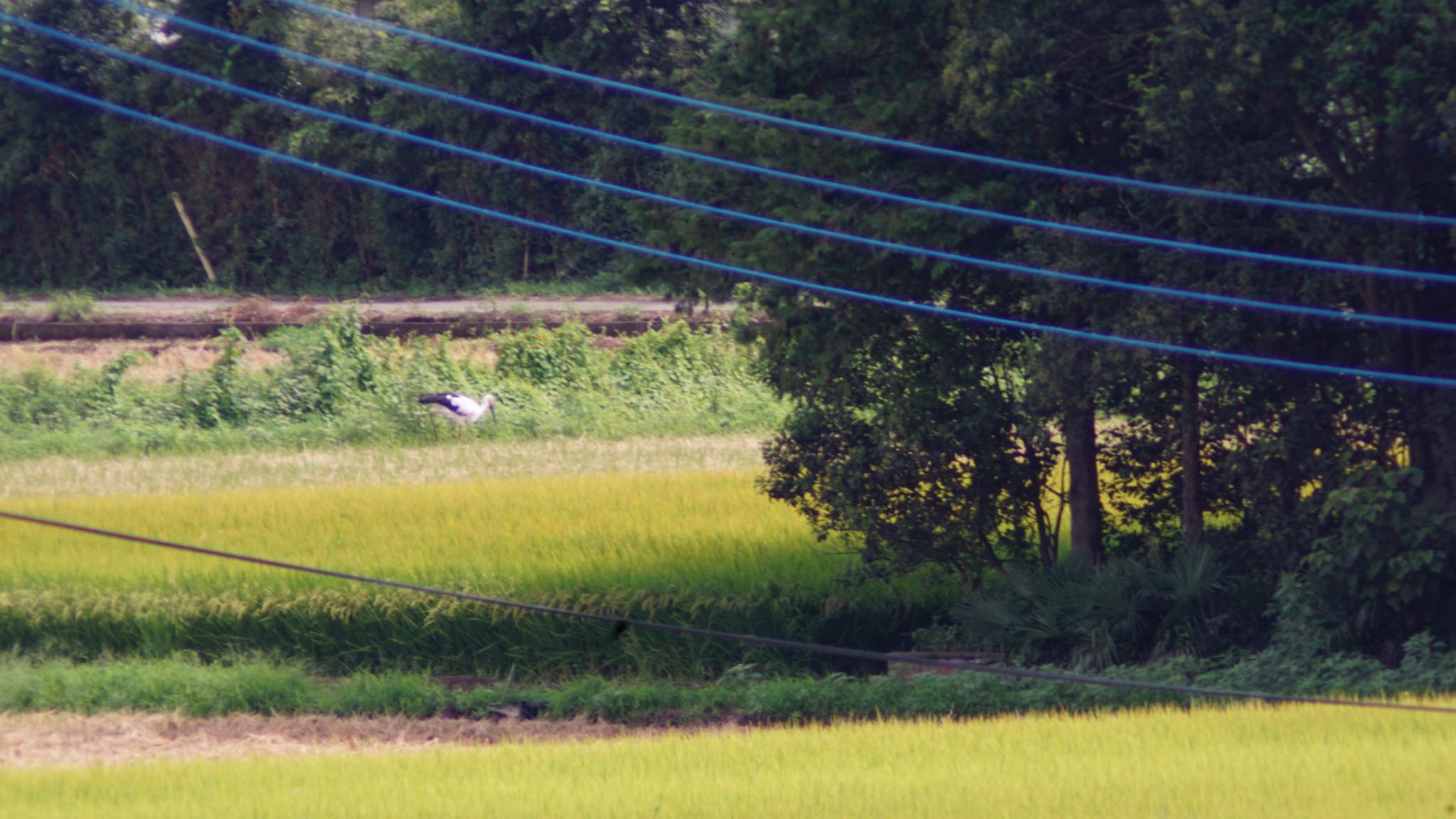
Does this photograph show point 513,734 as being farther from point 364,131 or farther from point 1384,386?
point 364,131

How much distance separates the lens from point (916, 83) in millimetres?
9523

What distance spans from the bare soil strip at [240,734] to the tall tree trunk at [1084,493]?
10.0ft

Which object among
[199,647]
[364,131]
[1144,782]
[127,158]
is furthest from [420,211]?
[1144,782]

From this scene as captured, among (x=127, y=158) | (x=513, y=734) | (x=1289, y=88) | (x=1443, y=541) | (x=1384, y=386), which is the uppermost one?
(x=127, y=158)

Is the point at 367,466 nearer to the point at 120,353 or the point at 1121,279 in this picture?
the point at 120,353

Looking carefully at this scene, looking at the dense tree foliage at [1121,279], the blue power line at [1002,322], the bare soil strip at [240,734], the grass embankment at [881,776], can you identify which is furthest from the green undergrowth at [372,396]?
the grass embankment at [881,776]

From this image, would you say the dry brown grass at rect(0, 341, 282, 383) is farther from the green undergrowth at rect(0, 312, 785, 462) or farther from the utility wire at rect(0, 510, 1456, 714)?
the utility wire at rect(0, 510, 1456, 714)

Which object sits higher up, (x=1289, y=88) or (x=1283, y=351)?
(x=1289, y=88)

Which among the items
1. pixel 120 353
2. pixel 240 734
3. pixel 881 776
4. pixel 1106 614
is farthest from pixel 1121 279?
pixel 120 353

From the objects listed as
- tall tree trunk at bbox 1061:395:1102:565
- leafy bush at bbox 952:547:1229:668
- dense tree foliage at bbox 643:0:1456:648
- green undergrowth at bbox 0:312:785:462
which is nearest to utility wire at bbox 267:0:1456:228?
dense tree foliage at bbox 643:0:1456:648

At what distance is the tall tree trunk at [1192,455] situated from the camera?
948 centimetres

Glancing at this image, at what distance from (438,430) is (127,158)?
15417 mm

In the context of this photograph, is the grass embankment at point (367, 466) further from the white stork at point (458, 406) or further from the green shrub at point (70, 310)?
the green shrub at point (70, 310)

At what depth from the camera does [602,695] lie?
30.1 ft
